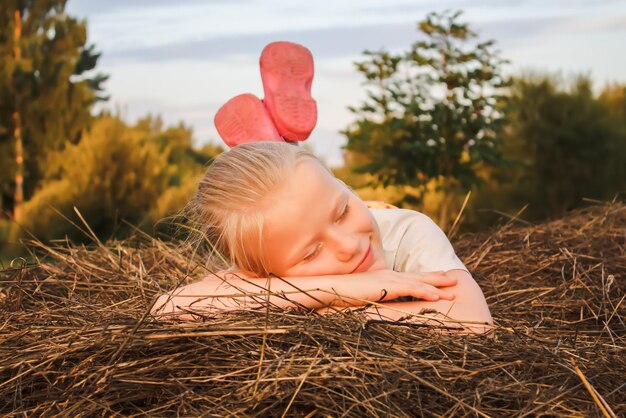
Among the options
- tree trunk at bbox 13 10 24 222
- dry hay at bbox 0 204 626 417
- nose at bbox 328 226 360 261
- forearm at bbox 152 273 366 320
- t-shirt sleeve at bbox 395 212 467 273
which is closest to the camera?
dry hay at bbox 0 204 626 417

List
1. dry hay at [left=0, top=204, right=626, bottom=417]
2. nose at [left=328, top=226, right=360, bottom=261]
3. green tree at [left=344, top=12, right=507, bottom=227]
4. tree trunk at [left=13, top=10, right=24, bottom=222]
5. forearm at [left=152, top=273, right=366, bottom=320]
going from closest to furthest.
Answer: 1. dry hay at [left=0, top=204, right=626, bottom=417]
2. forearm at [left=152, top=273, right=366, bottom=320]
3. nose at [left=328, top=226, right=360, bottom=261]
4. green tree at [left=344, top=12, right=507, bottom=227]
5. tree trunk at [left=13, top=10, right=24, bottom=222]

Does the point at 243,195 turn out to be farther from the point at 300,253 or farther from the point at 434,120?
the point at 434,120

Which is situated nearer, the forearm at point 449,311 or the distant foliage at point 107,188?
the forearm at point 449,311

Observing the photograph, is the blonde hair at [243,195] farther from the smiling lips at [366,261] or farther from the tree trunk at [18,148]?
the tree trunk at [18,148]

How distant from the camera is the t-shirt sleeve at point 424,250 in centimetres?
233

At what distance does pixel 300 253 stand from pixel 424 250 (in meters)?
0.51

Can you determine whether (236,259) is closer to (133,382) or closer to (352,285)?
(352,285)

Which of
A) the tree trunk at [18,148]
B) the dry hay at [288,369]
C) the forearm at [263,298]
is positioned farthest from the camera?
the tree trunk at [18,148]

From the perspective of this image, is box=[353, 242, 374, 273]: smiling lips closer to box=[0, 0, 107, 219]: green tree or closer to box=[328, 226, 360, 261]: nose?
box=[328, 226, 360, 261]: nose

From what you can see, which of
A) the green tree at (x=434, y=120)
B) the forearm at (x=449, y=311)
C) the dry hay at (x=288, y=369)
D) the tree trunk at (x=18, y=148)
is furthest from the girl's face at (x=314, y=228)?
the tree trunk at (x=18, y=148)

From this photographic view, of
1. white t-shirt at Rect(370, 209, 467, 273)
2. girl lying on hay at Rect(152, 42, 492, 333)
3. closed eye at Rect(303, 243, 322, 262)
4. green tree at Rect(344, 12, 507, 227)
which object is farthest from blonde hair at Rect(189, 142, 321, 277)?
green tree at Rect(344, 12, 507, 227)

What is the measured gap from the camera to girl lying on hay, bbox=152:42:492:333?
2014mm

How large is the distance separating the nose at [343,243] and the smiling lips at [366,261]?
1.9 inches

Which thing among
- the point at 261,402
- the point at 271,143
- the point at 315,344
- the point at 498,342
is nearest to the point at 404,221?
the point at 271,143
